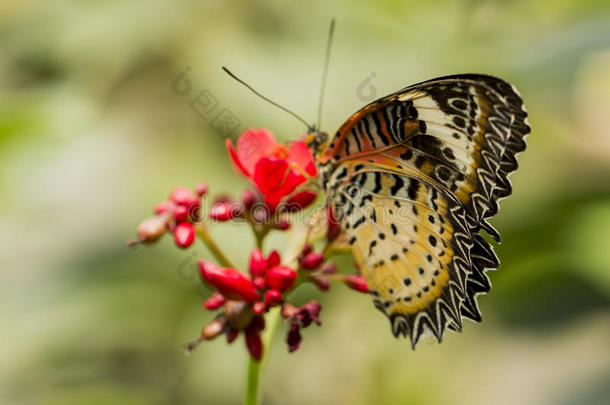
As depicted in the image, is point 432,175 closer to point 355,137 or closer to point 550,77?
point 355,137

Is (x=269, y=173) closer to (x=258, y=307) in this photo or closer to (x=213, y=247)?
(x=213, y=247)

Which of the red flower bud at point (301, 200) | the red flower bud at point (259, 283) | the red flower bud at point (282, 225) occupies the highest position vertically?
the red flower bud at point (301, 200)

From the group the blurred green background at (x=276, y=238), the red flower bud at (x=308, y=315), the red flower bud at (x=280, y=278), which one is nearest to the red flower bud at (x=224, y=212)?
the red flower bud at (x=280, y=278)

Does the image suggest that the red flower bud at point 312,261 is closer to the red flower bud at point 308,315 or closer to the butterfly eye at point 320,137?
the red flower bud at point 308,315

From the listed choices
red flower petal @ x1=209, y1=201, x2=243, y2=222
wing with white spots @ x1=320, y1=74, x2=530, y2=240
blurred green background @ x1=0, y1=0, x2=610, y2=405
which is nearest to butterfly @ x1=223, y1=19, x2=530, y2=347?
wing with white spots @ x1=320, y1=74, x2=530, y2=240

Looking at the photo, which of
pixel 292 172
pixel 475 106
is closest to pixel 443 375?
pixel 292 172

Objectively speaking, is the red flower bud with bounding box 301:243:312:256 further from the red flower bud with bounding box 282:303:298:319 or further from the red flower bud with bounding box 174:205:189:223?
the red flower bud with bounding box 174:205:189:223
